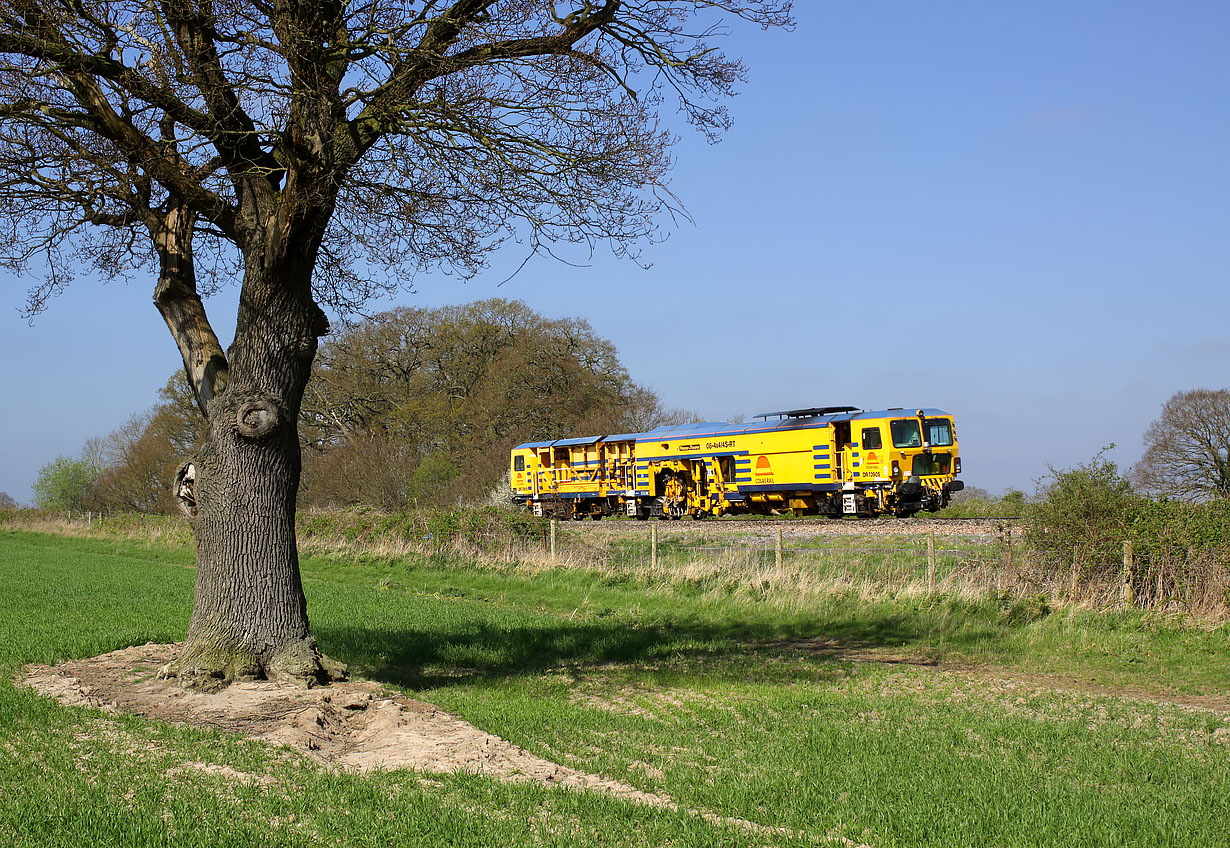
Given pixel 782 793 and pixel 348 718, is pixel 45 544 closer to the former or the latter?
pixel 348 718

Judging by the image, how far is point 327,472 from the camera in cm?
4441

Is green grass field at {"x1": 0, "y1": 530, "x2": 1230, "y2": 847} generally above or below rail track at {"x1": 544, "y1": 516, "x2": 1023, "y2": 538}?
below

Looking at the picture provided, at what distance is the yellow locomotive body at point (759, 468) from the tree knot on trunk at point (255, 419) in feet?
82.2

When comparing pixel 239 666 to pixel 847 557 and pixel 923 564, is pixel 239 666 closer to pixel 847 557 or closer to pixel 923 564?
pixel 923 564

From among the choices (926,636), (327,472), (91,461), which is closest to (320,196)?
(926,636)

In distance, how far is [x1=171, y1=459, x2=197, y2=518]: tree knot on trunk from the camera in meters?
9.45

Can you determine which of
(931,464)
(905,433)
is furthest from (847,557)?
(931,464)

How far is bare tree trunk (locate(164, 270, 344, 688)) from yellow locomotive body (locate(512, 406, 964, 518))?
2482cm

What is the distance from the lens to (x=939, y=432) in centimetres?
3212

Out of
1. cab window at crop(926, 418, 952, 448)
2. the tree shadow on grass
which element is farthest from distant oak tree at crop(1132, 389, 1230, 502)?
the tree shadow on grass

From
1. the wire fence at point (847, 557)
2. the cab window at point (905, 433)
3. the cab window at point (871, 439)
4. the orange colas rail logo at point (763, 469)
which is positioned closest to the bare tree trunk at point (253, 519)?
the wire fence at point (847, 557)

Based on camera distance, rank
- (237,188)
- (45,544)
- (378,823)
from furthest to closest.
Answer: (45,544), (237,188), (378,823)

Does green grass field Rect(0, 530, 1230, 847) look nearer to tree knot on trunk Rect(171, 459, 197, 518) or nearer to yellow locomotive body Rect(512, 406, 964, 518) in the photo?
tree knot on trunk Rect(171, 459, 197, 518)

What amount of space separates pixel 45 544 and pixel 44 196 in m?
36.7
